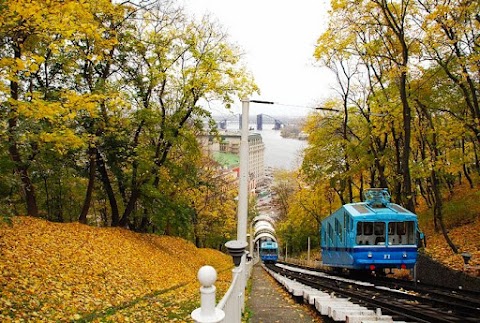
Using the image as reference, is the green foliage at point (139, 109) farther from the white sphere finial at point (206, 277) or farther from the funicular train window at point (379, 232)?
the white sphere finial at point (206, 277)

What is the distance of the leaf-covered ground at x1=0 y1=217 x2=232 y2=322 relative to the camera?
8.38 meters

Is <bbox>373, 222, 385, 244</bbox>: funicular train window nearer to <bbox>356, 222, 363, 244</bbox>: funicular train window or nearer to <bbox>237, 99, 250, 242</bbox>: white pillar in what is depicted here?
<bbox>356, 222, 363, 244</bbox>: funicular train window

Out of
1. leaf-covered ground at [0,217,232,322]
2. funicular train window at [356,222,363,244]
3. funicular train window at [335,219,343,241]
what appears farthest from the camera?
funicular train window at [335,219,343,241]

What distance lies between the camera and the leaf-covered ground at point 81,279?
8375 mm

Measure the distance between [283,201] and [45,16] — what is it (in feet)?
204

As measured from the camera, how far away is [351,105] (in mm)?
29859

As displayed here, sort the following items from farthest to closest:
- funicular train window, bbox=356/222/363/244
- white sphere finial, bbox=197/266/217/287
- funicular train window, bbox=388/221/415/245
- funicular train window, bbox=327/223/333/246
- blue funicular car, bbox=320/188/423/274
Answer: funicular train window, bbox=327/223/333/246
funicular train window, bbox=356/222/363/244
funicular train window, bbox=388/221/415/245
blue funicular car, bbox=320/188/423/274
white sphere finial, bbox=197/266/217/287

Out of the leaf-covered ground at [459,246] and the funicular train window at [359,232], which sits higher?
the funicular train window at [359,232]

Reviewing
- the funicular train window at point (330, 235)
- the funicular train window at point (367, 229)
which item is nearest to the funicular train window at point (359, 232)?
the funicular train window at point (367, 229)

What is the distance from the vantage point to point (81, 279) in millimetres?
11195

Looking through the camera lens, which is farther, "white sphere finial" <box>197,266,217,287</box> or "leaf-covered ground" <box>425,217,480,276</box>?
"leaf-covered ground" <box>425,217,480,276</box>

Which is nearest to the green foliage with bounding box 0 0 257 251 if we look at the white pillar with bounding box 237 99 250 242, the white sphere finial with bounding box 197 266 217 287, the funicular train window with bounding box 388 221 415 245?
the white pillar with bounding box 237 99 250 242

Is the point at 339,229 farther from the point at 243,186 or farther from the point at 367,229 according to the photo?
the point at 243,186

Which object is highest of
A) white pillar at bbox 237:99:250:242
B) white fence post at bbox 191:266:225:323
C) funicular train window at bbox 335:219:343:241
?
white pillar at bbox 237:99:250:242
